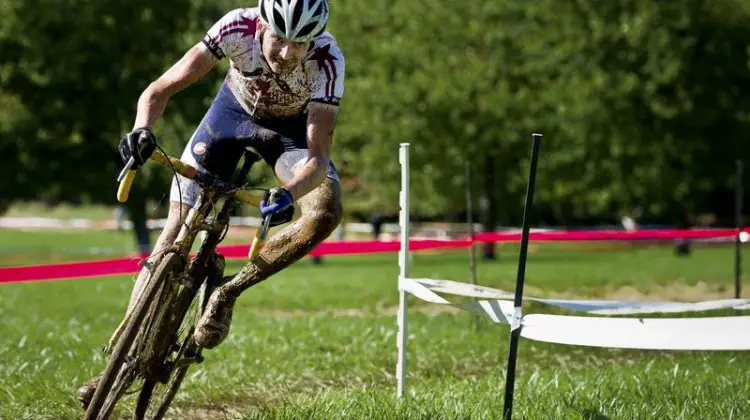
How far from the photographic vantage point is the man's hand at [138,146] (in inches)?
190

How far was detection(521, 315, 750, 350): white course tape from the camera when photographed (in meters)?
4.48

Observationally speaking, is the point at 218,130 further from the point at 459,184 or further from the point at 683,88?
the point at 683,88

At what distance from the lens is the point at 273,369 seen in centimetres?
851

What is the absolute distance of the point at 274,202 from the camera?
4941mm

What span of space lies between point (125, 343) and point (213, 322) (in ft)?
1.71

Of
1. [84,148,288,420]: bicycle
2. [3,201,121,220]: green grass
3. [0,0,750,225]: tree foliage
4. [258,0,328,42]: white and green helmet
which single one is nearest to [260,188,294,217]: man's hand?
[84,148,288,420]: bicycle

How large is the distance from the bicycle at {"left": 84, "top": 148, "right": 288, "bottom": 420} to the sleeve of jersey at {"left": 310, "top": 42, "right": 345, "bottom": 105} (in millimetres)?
528

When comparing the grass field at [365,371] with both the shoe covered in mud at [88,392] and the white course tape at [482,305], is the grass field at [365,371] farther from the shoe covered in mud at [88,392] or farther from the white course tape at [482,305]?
the shoe covered in mud at [88,392]

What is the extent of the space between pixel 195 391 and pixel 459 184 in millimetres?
28319

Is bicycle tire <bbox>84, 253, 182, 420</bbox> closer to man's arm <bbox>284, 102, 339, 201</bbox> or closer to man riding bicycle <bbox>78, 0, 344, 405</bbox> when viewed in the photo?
man riding bicycle <bbox>78, 0, 344, 405</bbox>

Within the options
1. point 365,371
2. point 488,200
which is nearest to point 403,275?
point 365,371

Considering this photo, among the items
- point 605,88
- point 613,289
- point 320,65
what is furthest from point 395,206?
point 320,65

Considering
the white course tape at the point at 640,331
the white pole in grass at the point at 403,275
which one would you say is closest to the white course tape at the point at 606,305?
the white pole in grass at the point at 403,275

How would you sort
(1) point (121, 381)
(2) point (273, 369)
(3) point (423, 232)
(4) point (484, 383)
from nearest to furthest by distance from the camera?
1. (1) point (121, 381)
2. (4) point (484, 383)
3. (2) point (273, 369)
4. (3) point (423, 232)
